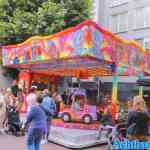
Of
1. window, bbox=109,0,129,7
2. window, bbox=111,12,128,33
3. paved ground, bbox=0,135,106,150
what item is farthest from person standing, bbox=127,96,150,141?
window, bbox=109,0,129,7

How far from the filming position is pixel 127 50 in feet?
51.3

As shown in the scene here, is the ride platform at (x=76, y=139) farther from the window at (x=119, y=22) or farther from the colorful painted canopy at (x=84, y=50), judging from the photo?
the window at (x=119, y=22)

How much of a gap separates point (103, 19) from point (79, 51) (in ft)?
69.9

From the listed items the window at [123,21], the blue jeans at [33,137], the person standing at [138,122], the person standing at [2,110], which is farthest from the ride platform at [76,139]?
the window at [123,21]

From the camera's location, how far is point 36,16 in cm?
2439

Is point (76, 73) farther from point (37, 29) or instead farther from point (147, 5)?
point (147, 5)

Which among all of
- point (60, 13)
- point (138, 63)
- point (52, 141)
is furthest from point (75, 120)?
point (60, 13)

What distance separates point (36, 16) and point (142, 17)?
9.82 metres

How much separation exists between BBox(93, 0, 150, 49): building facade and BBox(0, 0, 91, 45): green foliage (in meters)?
5.67

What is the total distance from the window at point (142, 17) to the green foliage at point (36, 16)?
646 cm

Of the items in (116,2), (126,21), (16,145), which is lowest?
(16,145)

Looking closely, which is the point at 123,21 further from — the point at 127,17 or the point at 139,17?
the point at 139,17

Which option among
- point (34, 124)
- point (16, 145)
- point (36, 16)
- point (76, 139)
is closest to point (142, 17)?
point (36, 16)

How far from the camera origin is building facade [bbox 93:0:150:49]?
99.1 feet
